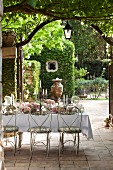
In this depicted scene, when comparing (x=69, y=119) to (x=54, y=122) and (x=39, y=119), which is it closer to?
(x=54, y=122)

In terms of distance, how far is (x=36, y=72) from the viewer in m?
17.2

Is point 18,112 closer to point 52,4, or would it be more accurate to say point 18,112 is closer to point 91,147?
point 91,147

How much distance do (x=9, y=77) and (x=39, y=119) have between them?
3.02 meters

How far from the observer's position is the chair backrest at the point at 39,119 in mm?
6434

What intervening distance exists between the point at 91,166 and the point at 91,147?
1508 mm

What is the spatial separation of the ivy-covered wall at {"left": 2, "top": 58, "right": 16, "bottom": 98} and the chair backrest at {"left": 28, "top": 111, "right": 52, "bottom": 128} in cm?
274

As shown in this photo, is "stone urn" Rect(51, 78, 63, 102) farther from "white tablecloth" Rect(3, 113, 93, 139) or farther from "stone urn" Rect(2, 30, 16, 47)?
"white tablecloth" Rect(3, 113, 93, 139)

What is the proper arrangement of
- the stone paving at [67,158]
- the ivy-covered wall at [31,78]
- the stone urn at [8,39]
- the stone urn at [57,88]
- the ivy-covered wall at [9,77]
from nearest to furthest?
the stone paving at [67,158], the stone urn at [8,39], the ivy-covered wall at [9,77], the ivy-covered wall at [31,78], the stone urn at [57,88]

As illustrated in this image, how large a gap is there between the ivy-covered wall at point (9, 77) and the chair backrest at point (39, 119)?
274cm

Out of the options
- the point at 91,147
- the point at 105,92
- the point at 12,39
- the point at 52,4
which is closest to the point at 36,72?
the point at 105,92

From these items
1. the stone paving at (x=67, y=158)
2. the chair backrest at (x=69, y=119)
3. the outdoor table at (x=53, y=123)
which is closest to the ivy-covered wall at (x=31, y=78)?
the stone paving at (x=67, y=158)

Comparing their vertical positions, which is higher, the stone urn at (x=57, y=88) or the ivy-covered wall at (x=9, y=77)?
the ivy-covered wall at (x=9, y=77)

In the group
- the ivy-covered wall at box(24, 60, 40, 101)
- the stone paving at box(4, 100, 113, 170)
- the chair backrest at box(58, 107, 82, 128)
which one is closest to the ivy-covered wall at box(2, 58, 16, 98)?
the stone paving at box(4, 100, 113, 170)

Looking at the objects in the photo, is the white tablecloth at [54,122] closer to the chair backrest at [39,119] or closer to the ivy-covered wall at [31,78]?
the chair backrest at [39,119]
